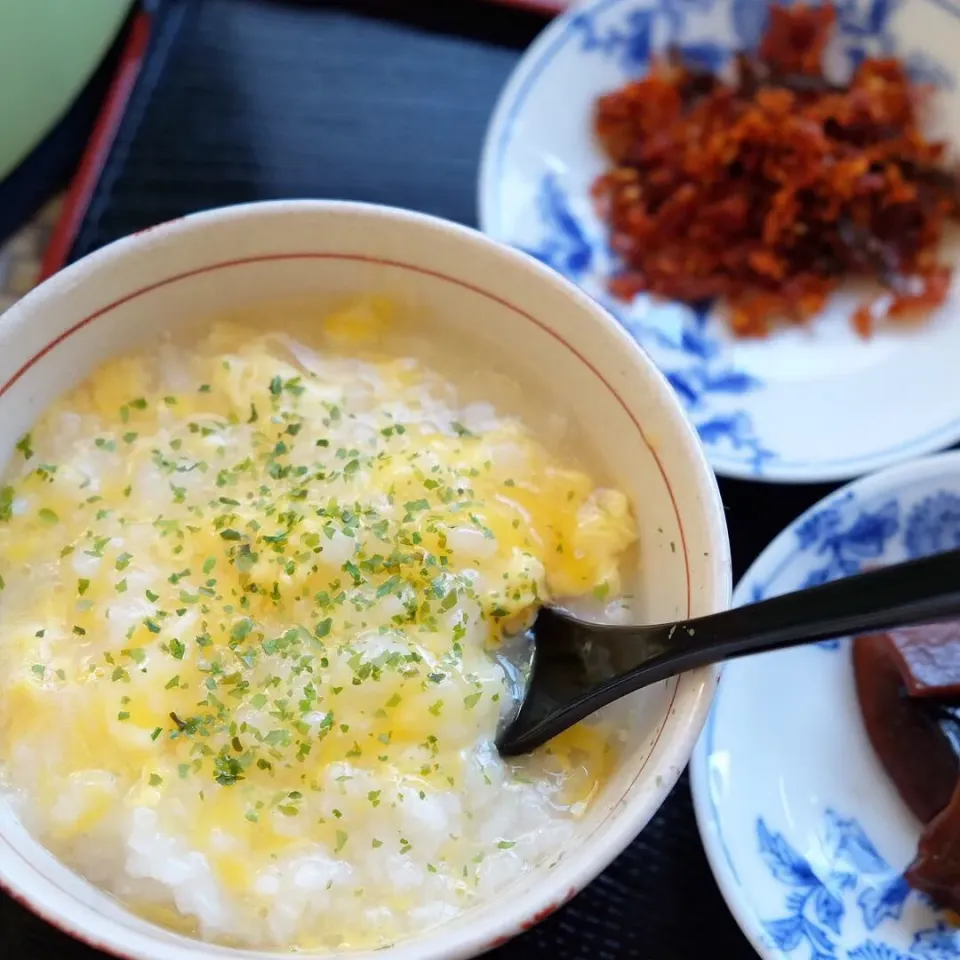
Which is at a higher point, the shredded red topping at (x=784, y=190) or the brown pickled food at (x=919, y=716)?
the shredded red topping at (x=784, y=190)

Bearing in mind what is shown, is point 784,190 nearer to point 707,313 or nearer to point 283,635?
point 707,313

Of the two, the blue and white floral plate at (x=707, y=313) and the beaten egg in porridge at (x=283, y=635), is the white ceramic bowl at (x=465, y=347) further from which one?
the blue and white floral plate at (x=707, y=313)

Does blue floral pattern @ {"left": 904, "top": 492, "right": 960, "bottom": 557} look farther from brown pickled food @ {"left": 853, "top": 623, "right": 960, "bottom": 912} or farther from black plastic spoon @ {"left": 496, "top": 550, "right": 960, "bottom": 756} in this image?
black plastic spoon @ {"left": 496, "top": 550, "right": 960, "bottom": 756}

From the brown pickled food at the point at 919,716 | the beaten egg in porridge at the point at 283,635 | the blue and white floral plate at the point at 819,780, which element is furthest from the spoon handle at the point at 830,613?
the brown pickled food at the point at 919,716

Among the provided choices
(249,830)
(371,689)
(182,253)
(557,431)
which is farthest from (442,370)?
(249,830)

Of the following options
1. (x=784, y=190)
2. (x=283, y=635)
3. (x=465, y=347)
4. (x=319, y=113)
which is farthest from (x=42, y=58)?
(x=784, y=190)

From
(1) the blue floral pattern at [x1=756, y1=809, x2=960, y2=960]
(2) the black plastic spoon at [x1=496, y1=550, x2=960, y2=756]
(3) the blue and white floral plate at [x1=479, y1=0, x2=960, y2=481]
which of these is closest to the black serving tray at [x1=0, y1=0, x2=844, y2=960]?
(3) the blue and white floral plate at [x1=479, y1=0, x2=960, y2=481]
